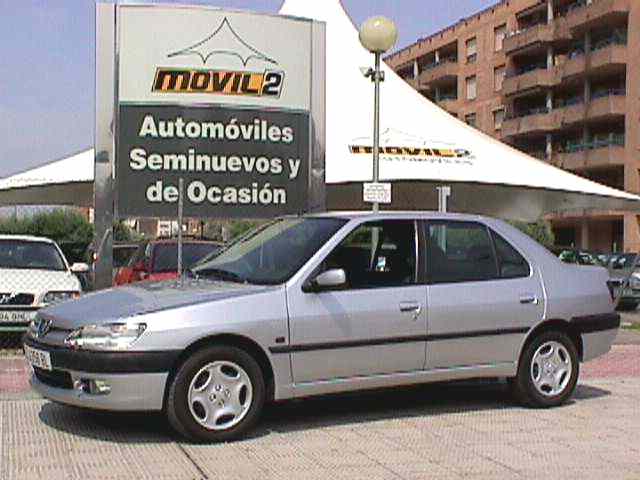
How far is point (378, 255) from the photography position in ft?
25.2

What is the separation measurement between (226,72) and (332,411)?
27.1 feet

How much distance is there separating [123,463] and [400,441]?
1958mm

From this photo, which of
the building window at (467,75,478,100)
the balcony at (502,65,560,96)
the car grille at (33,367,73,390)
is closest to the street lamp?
the car grille at (33,367,73,390)

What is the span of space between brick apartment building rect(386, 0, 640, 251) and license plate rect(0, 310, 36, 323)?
4851cm

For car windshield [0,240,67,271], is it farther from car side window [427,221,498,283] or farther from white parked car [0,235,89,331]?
car side window [427,221,498,283]

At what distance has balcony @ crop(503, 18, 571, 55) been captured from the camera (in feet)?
202

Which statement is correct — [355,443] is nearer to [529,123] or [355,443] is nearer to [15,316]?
[15,316]

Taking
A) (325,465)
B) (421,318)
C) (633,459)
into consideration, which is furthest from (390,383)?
(633,459)

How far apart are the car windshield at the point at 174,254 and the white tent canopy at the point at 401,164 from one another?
710 cm

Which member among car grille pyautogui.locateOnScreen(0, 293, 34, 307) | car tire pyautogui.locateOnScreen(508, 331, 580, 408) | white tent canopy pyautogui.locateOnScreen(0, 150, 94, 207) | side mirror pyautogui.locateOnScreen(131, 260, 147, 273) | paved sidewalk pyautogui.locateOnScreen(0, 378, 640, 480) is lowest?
paved sidewalk pyautogui.locateOnScreen(0, 378, 640, 480)

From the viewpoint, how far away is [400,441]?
699 centimetres

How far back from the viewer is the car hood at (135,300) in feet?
21.9

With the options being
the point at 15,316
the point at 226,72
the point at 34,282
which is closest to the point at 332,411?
the point at 15,316

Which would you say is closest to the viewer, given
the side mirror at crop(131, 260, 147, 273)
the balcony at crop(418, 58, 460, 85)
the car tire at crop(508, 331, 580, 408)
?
the car tire at crop(508, 331, 580, 408)
